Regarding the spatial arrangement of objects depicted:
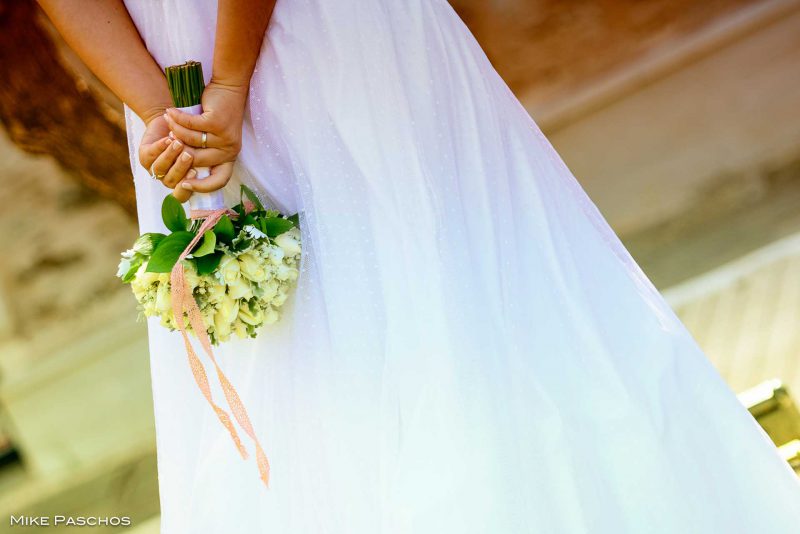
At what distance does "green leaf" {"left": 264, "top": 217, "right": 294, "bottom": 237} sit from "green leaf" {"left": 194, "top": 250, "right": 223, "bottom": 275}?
0.08 metres

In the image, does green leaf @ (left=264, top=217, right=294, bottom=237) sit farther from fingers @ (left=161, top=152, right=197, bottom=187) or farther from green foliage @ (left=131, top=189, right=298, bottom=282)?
fingers @ (left=161, top=152, right=197, bottom=187)

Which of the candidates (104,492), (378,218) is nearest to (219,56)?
(378,218)

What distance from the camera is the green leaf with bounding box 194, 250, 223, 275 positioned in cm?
125

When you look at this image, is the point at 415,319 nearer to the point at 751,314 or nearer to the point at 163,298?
the point at 163,298

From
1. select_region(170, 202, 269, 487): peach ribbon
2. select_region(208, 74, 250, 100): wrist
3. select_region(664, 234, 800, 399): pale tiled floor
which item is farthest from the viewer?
select_region(664, 234, 800, 399): pale tiled floor

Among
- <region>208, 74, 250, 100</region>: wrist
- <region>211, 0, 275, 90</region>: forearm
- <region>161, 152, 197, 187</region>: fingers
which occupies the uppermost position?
<region>211, 0, 275, 90</region>: forearm

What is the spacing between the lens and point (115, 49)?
144cm

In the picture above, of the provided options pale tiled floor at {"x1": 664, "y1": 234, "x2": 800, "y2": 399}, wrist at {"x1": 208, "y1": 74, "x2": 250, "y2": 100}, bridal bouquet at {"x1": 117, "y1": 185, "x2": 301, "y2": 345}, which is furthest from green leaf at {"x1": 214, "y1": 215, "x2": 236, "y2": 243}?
pale tiled floor at {"x1": 664, "y1": 234, "x2": 800, "y2": 399}

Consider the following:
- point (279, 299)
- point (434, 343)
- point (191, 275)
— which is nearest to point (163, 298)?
point (191, 275)

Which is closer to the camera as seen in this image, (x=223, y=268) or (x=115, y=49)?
(x=223, y=268)

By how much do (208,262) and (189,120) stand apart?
0.22 metres

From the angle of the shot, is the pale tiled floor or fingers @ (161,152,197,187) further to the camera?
the pale tiled floor

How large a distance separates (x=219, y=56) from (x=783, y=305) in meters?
2.38

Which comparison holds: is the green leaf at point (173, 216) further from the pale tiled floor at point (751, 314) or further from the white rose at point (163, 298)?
Result: the pale tiled floor at point (751, 314)
